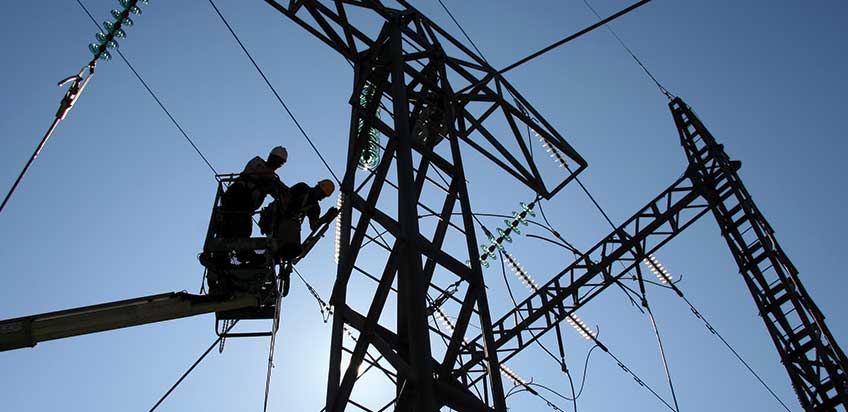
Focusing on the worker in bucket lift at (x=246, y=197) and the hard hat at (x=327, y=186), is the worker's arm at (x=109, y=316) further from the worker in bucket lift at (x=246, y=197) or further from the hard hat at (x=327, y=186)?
the hard hat at (x=327, y=186)

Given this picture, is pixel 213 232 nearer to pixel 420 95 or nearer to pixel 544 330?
pixel 420 95

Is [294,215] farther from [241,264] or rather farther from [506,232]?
[506,232]

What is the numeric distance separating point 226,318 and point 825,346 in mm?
9989

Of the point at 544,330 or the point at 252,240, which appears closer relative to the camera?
the point at 252,240

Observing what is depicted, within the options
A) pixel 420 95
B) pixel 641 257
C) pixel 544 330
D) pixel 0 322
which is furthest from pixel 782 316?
pixel 0 322

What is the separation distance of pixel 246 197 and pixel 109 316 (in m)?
1.69

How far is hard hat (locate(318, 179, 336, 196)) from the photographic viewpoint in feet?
23.8

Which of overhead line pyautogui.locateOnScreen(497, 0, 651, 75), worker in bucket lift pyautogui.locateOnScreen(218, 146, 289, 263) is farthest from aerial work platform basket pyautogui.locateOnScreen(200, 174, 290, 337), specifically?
overhead line pyautogui.locateOnScreen(497, 0, 651, 75)

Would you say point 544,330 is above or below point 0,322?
above

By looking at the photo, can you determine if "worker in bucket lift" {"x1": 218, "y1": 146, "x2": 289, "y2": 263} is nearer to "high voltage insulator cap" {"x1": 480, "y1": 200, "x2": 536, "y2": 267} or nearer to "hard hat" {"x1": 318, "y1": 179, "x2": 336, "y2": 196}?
"hard hat" {"x1": 318, "y1": 179, "x2": 336, "y2": 196}

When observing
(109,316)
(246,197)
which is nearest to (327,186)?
(246,197)

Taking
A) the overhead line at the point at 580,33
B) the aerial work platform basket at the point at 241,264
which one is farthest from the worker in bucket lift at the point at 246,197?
the overhead line at the point at 580,33

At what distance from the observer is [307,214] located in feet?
23.6

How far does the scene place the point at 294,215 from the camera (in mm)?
7117
